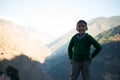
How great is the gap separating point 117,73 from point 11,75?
7634 centimetres

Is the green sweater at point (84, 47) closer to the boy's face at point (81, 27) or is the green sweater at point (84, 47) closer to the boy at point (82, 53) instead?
the boy at point (82, 53)

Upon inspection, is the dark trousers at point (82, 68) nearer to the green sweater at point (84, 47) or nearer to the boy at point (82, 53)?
the boy at point (82, 53)

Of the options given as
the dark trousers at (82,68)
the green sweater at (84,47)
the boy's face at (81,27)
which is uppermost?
the boy's face at (81,27)

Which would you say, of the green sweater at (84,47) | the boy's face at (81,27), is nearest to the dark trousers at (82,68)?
the green sweater at (84,47)

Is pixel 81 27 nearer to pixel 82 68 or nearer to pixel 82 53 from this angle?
pixel 82 53

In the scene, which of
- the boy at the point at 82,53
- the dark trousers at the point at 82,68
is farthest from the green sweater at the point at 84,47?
the dark trousers at the point at 82,68

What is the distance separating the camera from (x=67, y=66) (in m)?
182

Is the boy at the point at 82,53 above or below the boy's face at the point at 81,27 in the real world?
below

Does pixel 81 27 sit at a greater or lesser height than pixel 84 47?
greater

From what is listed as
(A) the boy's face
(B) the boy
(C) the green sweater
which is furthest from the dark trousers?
(A) the boy's face

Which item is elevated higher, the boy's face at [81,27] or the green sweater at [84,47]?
the boy's face at [81,27]

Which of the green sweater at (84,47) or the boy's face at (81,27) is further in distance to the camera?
the boy's face at (81,27)

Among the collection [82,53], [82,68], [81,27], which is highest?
[81,27]

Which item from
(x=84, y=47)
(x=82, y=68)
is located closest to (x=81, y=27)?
(x=84, y=47)
